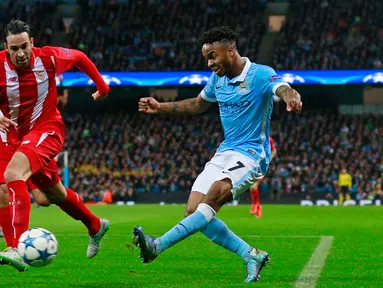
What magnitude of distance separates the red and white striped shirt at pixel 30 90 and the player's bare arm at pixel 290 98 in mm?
2267

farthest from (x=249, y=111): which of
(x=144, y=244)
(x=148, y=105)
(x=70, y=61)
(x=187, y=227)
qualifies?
(x=70, y=61)

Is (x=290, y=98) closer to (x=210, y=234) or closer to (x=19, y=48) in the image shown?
(x=210, y=234)

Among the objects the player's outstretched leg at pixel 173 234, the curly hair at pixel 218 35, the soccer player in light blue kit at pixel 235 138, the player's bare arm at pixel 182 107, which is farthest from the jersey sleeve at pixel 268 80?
the player's outstretched leg at pixel 173 234

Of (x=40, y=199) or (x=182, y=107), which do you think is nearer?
(x=182, y=107)

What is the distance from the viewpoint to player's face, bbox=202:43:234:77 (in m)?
6.88

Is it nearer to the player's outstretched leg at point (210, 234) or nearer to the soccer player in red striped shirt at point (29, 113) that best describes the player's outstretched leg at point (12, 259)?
the soccer player in red striped shirt at point (29, 113)

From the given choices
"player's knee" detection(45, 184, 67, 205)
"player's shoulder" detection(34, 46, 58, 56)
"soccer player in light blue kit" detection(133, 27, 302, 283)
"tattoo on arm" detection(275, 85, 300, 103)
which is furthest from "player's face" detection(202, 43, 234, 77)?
"player's knee" detection(45, 184, 67, 205)

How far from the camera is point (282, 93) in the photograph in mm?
6477

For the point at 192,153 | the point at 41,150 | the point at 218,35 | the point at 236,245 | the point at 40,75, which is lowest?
the point at 192,153

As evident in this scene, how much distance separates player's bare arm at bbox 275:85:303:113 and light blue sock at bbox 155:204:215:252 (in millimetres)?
1053

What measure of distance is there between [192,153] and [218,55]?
26.9 meters

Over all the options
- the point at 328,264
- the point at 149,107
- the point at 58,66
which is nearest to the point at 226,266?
the point at 328,264

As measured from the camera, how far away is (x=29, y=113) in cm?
764

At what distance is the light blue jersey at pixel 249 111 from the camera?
696 centimetres
